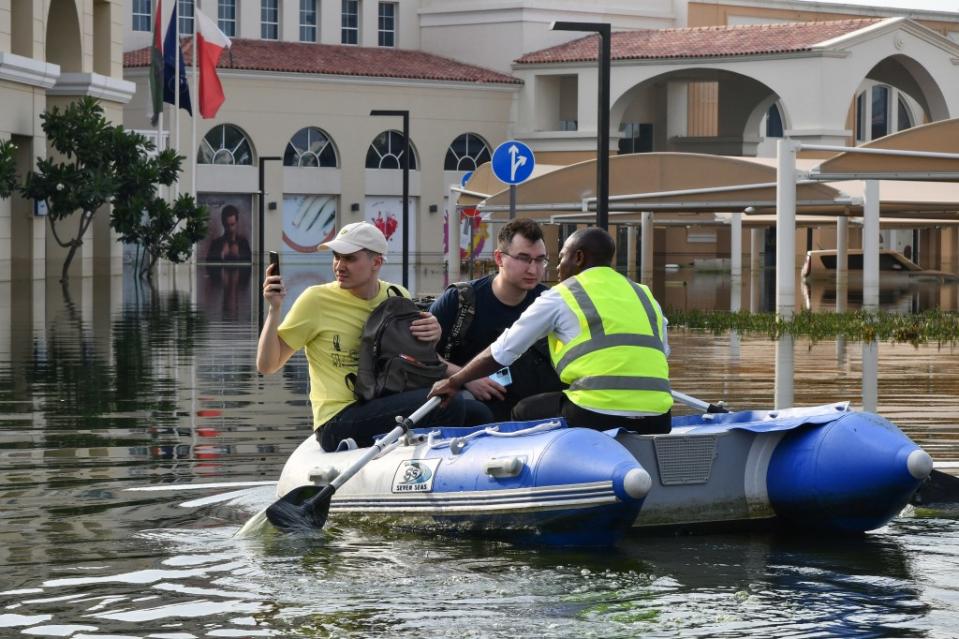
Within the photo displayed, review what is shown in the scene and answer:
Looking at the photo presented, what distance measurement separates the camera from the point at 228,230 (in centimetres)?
7069

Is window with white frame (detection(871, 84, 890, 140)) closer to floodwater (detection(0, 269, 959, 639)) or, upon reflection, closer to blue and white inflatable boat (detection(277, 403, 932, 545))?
floodwater (detection(0, 269, 959, 639))

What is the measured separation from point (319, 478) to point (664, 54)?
2478 inches

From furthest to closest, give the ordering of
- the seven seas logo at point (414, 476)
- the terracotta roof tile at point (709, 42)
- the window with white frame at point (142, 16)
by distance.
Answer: the window with white frame at point (142, 16)
the terracotta roof tile at point (709, 42)
the seven seas logo at point (414, 476)

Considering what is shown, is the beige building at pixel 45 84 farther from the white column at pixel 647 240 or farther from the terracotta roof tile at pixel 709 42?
the terracotta roof tile at pixel 709 42

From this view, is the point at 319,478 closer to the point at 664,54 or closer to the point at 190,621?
the point at 190,621

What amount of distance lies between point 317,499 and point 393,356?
0.99 meters

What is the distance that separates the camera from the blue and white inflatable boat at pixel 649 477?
336 inches

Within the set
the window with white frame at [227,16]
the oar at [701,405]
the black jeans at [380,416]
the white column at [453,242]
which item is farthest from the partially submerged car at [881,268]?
the black jeans at [380,416]

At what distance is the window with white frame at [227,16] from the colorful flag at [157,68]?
2053 centimetres

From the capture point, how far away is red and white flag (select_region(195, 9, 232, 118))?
54.3 metres

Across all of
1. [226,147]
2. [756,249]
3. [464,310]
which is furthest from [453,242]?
[464,310]

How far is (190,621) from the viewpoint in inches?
284

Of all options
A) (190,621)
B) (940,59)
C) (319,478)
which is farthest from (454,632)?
(940,59)

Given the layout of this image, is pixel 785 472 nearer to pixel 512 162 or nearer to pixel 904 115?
pixel 512 162
